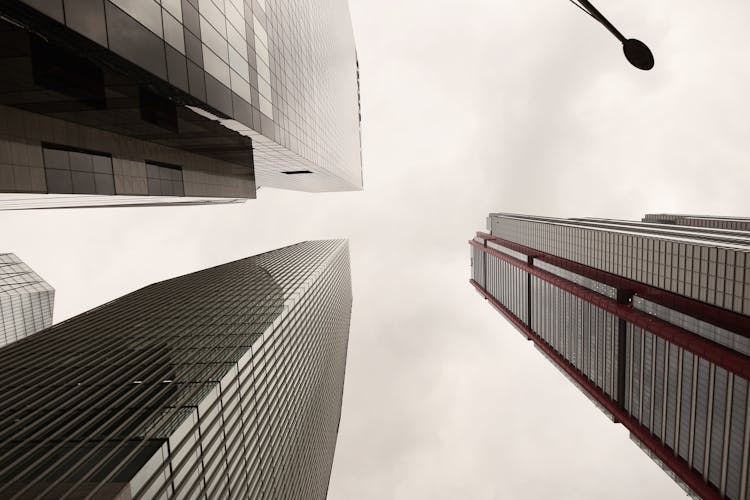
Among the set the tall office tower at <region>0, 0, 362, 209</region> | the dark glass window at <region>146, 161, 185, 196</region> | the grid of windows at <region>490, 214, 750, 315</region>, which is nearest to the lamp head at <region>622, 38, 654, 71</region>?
the tall office tower at <region>0, 0, 362, 209</region>

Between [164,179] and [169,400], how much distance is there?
1566 cm

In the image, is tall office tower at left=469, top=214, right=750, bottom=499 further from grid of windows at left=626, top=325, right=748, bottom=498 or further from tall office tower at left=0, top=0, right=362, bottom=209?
tall office tower at left=0, top=0, right=362, bottom=209

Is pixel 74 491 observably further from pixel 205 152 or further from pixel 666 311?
pixel 666 311

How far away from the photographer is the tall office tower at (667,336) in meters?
46.7

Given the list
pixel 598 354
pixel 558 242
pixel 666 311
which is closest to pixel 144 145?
pixel 666 311

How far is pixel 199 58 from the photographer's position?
20781 mm

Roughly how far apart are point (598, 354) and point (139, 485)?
3315 inches

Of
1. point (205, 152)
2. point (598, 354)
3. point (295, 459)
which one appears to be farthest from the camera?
point (598, 354)

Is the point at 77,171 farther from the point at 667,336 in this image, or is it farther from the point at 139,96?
the point at 667,336

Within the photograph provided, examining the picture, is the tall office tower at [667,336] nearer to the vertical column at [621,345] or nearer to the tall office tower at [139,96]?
the vertical column at [621,345]

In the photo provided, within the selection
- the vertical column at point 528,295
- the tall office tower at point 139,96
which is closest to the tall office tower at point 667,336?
the vertical column at point 528,295

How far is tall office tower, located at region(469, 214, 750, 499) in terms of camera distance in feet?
153

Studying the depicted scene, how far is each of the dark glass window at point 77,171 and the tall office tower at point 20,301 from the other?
100 meters

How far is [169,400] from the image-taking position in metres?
28.2
